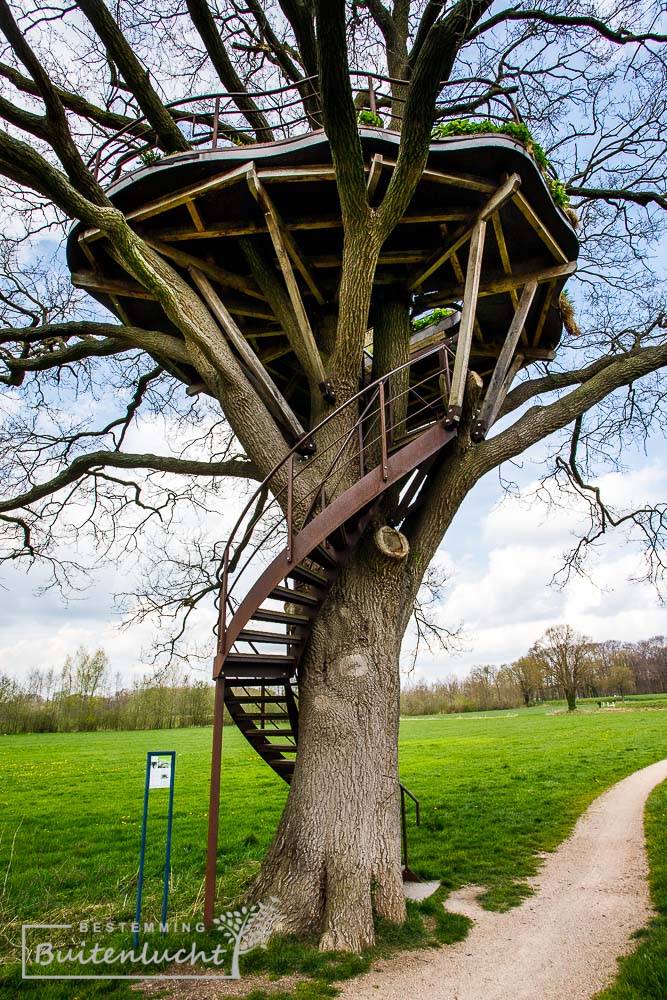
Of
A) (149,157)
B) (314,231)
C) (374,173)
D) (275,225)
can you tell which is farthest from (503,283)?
(149,157)

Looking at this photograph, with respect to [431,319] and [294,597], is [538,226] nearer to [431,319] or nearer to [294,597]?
[431,319]

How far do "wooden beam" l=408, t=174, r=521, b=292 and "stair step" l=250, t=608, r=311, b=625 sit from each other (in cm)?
472

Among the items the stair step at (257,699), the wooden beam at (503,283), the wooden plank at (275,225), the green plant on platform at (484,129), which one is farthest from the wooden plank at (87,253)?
the stair step at (257,699)

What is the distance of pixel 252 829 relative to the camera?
33.3 feet

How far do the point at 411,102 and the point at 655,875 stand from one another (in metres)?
8.16

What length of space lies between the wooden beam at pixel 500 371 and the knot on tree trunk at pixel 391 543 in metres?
1.52

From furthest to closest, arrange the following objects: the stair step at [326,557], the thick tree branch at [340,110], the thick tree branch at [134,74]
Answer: the thick tree branch at [134,74], the stair step at [326,557], the thick tree branch at [340,110]

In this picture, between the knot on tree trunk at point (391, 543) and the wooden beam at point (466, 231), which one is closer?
the knot on tree trunk at point (391, 543)

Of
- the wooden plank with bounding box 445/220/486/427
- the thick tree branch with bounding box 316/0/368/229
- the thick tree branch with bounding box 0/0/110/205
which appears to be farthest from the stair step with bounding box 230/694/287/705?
the thick tree branch with bounding box 0/0/110/205

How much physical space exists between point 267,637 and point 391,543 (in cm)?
150

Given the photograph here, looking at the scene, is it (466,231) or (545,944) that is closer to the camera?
(545,944)

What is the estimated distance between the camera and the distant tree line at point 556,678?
147 ft

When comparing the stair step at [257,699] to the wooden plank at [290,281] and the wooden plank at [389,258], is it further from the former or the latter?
the wooden plank at [389,258]

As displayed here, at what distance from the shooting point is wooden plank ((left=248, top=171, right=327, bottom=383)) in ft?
21.7
